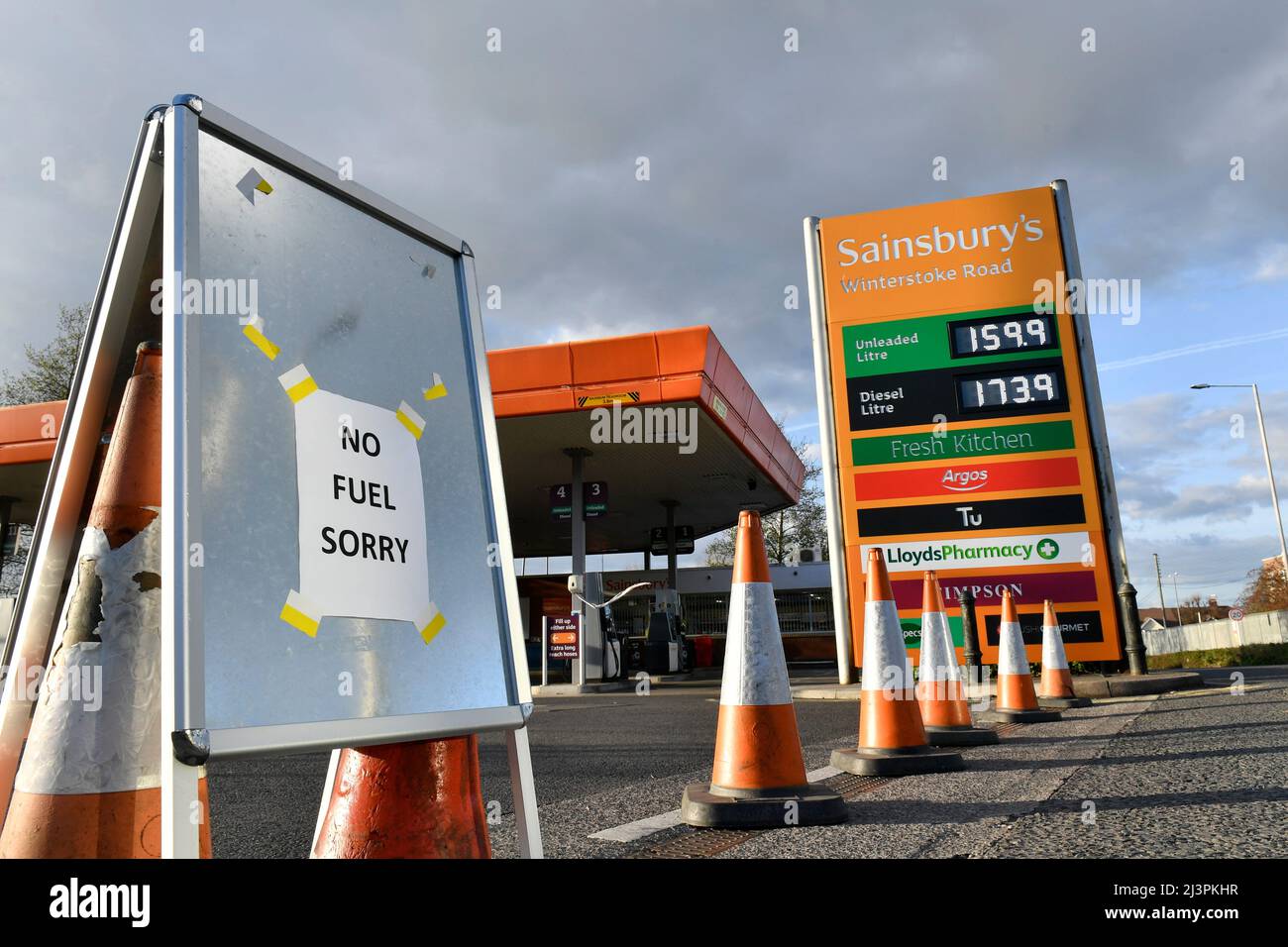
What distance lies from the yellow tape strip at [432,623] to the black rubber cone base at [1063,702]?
7.19 metres

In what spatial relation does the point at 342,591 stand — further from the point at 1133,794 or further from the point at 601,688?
the point at 601,688

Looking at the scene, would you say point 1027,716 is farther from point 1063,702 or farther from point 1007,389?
point 1007,389

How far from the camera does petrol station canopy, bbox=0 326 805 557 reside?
15.0 metres

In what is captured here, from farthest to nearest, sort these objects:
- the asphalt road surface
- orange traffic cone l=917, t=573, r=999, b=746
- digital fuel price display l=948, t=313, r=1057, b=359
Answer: digital fuel price display l=948, t=313, r=1057, b=359
orange traffic cone l=917, t=573, r=999, b=746
the asphalt road surface

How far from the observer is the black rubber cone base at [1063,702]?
24.9 ft

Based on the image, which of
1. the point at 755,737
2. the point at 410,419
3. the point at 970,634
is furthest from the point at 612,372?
the point at 410,419

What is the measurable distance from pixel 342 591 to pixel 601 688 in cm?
1477

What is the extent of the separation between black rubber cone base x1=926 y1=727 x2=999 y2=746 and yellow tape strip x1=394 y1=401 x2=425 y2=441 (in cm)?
427

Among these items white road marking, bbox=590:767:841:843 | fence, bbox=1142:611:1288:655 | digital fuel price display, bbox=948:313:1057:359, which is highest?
digital fuel price display, bbox=948:313:1057:359

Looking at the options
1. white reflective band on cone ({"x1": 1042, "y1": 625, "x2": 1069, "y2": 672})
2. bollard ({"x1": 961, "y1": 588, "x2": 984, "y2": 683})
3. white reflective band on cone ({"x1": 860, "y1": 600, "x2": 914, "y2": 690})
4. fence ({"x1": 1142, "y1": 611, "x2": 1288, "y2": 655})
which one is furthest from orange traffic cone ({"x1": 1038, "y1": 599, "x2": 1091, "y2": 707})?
fence ({"x1": 1142, "y1": 611, "x2": 1288, "y2": 655})

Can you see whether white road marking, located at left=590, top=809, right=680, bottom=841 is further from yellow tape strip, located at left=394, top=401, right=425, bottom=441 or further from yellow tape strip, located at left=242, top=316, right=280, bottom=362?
yellow tape strip, located at left=242, top=316, right=280, bottom=362

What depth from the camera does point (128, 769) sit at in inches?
66.7

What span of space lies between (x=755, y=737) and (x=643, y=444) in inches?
579
